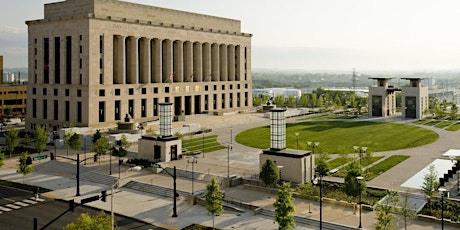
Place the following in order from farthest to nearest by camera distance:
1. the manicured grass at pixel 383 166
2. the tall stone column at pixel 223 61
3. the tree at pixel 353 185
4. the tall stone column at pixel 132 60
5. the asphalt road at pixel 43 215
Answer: the tall stone column at pixel 223 61 → the tall stone column at pixel 132 60 → the manicured grass at pixel 383 166 → the tree at pixel 353 185 → the asphalt road at pixel 43 215

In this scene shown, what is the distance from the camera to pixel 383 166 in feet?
208

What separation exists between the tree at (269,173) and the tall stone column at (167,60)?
72.9m

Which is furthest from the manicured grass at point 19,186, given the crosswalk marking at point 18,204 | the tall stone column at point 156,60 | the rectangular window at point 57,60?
the tall stone column at point 156,60

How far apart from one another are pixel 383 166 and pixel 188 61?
76.5 metres

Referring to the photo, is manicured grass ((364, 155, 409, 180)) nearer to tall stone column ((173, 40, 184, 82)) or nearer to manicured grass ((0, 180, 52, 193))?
manicured grass ((0, 180, 52, 193))

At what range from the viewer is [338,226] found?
3997 cm

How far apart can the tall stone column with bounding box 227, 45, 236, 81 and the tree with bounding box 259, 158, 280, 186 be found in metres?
96.6

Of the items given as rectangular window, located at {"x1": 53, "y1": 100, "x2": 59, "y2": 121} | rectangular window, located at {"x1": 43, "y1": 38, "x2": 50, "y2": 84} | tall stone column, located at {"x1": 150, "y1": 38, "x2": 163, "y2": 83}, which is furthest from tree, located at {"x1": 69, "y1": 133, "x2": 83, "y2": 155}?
tall stone column, located at {"x1": 150, "y1": 38, "x2": 163, "y2": 83}

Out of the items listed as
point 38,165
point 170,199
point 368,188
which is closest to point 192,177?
point 170,199

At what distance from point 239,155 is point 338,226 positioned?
3471cm

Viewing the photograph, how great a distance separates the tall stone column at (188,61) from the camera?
128 meters

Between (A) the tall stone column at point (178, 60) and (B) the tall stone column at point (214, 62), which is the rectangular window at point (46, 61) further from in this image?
(B) the tall stone column at point (214, 62)

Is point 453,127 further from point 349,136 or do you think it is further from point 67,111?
point 67,111

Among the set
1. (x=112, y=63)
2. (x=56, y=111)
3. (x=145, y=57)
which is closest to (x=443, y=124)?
(x=145, y=57)
